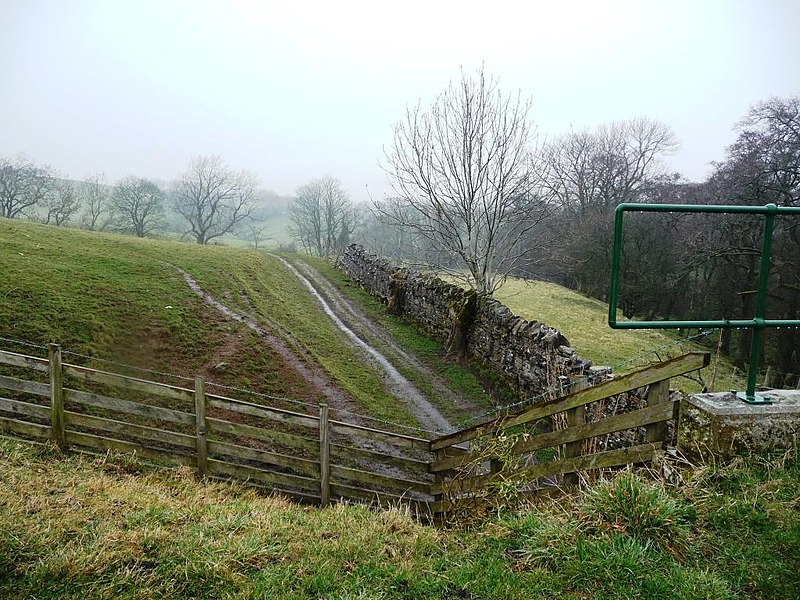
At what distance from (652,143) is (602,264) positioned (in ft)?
55.0

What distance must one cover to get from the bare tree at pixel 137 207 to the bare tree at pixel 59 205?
416cm

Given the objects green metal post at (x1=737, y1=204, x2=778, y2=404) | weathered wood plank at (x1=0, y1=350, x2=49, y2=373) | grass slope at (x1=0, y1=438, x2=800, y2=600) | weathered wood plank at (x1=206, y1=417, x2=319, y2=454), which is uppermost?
green metal post at (x1=737, y1=204, x2=778, y2=404)

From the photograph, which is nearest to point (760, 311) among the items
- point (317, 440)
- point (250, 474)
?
point (317, 440)

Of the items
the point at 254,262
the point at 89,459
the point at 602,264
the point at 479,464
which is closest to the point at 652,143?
the point at 602,264

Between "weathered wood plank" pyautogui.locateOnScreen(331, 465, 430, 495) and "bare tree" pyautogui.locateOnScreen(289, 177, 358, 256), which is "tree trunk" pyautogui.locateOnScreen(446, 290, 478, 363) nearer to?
"weathered wood plank" pyautogui.locateOnScreen(331, 465, 430, 495)

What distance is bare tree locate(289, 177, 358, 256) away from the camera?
2389 inches

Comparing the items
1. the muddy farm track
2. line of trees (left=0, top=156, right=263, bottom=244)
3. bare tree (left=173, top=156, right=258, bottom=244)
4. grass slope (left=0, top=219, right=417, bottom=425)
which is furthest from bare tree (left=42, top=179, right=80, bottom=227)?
the muddy farm track

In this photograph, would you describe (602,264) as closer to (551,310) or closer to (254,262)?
(551,310)

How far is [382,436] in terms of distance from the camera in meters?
5.18

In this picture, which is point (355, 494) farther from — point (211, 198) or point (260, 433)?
point (211, 198)

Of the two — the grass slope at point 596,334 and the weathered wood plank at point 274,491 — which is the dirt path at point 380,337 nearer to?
the grass slope at point 596,334

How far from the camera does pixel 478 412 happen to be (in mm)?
10344

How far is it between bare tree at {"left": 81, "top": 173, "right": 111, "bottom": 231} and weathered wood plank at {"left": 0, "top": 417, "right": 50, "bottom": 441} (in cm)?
5019

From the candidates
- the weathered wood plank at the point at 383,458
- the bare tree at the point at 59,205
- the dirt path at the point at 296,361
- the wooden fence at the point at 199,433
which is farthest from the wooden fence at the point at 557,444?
the bare tree at the point at 59,205
